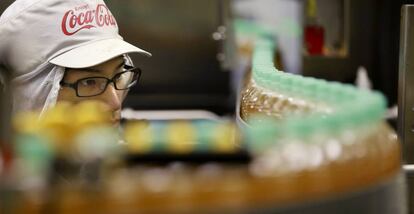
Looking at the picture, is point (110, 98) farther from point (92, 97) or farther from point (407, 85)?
point (407, 85)

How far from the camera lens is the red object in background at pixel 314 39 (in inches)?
191

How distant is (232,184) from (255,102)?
0.73m

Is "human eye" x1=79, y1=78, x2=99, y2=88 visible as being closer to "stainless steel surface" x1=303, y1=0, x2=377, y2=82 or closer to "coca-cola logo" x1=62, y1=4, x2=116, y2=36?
"coca-cola logo" x1=62, y1=4, x2=116, y2=36

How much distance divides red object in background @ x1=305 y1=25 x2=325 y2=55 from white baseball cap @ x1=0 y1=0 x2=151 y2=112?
9.90ft

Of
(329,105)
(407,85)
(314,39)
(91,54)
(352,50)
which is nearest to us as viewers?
(329,105)

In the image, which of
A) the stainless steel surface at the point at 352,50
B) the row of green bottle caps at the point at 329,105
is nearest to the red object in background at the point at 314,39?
the stainless steel surface at the point at 352,50

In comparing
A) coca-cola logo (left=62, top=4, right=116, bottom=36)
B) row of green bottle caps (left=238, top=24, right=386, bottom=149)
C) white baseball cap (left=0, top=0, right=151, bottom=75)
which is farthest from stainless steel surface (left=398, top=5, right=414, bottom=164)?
coca-cola logo (left=62, top=4, right=116, bottom=36)

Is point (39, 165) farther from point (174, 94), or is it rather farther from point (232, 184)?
point (174, 94)

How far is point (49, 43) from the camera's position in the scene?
1987mm

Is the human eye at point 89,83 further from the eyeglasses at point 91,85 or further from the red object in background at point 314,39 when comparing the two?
the red object in background at point 314,39

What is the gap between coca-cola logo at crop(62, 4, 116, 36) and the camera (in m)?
2.01

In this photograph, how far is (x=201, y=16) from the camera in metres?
4.85

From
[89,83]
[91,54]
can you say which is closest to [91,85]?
[89,83]

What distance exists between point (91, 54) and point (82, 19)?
5.7 inches
